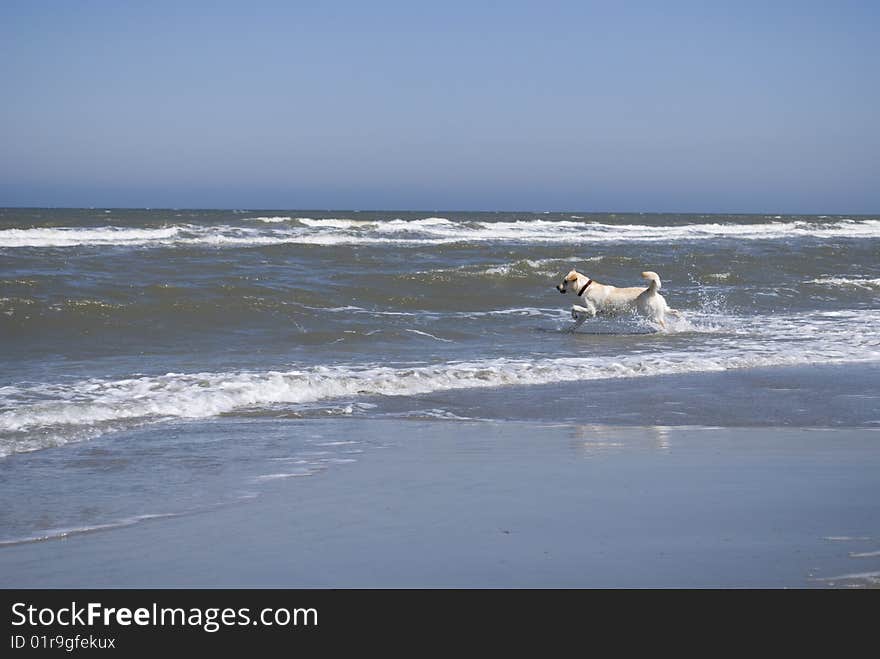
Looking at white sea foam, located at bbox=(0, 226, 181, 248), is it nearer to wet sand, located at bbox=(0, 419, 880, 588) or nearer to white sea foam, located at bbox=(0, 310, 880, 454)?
white sea foam, located at bbox=(0, 310, 880, 454)

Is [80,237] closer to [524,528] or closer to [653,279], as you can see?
[653,279]

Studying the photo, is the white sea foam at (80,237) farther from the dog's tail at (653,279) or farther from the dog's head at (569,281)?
the dog's tail at (653,279)

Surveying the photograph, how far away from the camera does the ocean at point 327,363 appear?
18.0ft

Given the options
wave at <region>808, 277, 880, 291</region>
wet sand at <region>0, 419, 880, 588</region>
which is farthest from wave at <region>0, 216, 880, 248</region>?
wet sand at <region>0, 419, 880, 588</region>

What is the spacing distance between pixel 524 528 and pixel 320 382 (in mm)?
4369

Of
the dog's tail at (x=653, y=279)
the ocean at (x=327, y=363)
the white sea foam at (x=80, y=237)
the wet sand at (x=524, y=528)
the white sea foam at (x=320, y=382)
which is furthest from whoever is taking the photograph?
the white sea foam at (x=80, y=237)

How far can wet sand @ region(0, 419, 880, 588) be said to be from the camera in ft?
11.2

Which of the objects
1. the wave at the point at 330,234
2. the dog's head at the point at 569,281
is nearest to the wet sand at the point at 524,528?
the dog's head at the point at 569,281

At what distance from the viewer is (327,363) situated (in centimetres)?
933

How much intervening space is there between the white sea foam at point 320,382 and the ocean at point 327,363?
3 centimetres

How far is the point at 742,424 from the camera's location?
6727 millimetres
